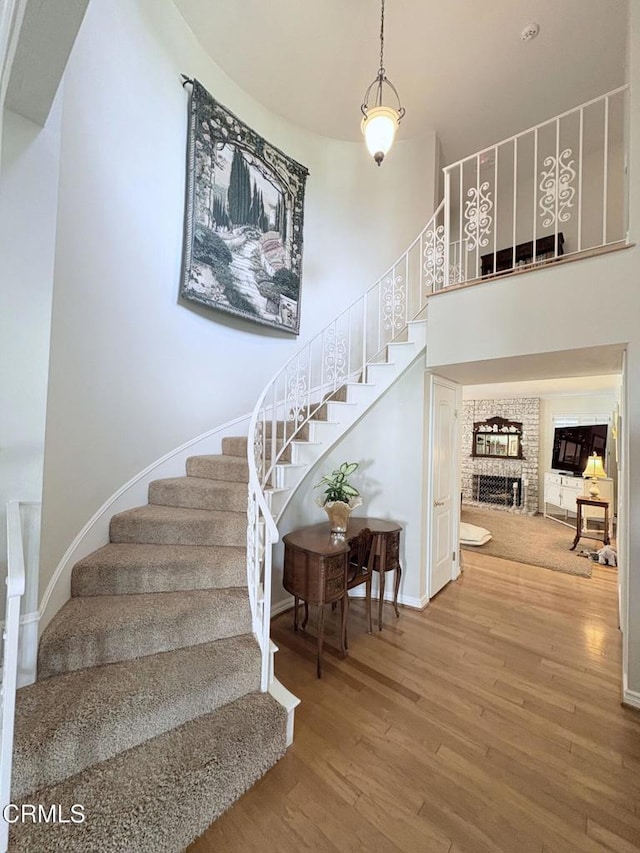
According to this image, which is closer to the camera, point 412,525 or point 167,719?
point 167,719

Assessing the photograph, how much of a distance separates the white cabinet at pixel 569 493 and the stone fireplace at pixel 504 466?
31 centimetres

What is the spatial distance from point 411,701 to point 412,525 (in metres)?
1.40

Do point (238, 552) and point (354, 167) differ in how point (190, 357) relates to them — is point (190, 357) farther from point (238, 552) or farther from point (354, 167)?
point (354, 167)

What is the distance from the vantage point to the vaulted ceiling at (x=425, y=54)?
9.36 feet

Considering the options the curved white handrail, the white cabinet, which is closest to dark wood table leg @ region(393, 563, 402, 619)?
the curved white handrail

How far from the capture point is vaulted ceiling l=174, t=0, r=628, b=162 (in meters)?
2.85

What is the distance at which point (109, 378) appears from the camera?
7.54 feet

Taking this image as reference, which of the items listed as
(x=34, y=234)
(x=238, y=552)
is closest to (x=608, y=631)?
(x=238, y=552)

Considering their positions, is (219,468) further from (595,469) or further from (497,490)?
(497,490)

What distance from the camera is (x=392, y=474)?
3.29 metres

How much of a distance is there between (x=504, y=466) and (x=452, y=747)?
691 centimetres

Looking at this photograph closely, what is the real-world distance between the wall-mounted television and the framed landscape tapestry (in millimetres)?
5983

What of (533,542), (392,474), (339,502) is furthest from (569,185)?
(533,542)

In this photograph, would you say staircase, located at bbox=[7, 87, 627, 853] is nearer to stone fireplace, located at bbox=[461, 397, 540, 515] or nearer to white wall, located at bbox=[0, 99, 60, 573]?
white wall, located at bbox=[0, 99, 60, 573]
